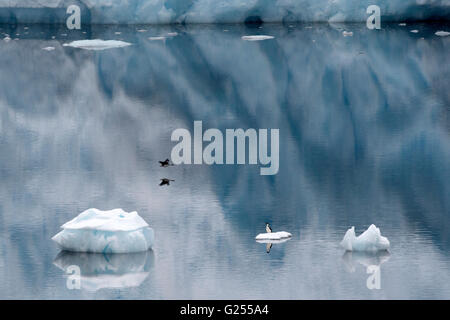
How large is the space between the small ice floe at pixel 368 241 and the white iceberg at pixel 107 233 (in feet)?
4.57

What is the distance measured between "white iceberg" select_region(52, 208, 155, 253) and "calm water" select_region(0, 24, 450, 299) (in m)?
0.07

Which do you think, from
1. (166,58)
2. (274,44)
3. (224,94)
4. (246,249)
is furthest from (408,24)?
(246,249)

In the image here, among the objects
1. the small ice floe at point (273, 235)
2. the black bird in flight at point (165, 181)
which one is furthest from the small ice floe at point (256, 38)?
the small ice floe at point (273, 235)

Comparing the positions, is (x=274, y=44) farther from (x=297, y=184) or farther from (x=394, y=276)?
(x=394, y=276)

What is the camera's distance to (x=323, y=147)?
1038cm

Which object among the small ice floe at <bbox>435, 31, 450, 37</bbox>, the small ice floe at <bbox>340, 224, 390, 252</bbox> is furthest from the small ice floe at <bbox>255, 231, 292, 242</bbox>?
the small ice floe at <bbox>435, 31, 450, 37</bbox>

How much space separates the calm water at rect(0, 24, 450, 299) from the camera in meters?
6.29

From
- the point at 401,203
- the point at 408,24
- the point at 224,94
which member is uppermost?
the point at 408,24

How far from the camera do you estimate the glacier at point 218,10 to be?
23.0 meters

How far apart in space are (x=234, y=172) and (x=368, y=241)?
268 cm

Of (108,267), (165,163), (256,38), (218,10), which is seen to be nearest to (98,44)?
(256,38)

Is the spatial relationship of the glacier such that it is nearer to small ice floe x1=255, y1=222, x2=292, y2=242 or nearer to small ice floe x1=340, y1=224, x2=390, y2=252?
small ice floe x1=255, y1=222, x2=292, y2=242

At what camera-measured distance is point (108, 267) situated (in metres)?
6.37
